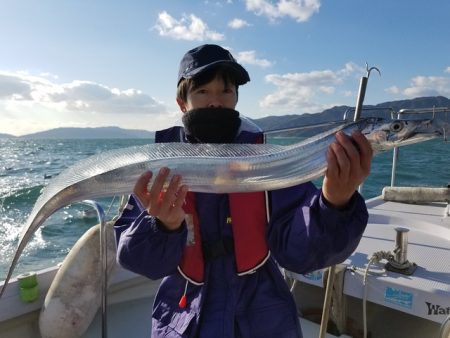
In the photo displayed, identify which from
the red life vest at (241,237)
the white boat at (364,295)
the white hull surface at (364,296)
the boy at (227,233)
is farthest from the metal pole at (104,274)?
the red life vest at (241,237)

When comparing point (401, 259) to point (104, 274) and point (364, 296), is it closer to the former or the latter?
point (364, 296)

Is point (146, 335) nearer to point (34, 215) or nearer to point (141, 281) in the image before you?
point (141, 281)

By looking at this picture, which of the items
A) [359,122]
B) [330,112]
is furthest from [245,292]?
[330,112]

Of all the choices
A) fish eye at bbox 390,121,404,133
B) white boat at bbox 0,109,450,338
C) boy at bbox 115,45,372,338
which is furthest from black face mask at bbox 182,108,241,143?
white boat at bbox 0,109,450,338

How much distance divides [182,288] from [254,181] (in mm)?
787

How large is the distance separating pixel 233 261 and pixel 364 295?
185cm

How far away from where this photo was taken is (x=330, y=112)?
21.2 feet

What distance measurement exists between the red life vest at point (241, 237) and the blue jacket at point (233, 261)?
0.05 metres

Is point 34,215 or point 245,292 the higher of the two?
point 34,215

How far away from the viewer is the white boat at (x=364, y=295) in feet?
10.7

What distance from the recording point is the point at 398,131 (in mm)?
1830

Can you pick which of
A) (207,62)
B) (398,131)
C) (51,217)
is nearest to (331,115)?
(207,62)

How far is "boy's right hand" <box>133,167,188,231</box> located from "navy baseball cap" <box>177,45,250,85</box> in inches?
26.8

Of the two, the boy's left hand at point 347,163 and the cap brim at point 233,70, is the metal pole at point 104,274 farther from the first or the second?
the boy's left hand at point 347,163
